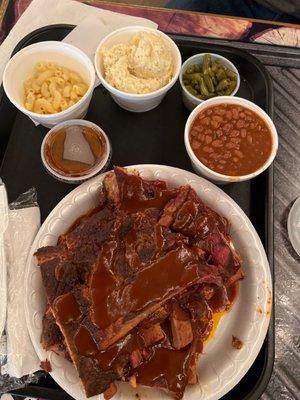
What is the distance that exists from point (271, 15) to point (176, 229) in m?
1.99

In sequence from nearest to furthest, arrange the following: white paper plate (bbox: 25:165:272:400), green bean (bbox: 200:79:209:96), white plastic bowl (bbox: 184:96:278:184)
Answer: white paper plate (bbox: 25:165:272:400) < white plastic bowl (bbox: 184:96:278:184) < green bean (bbox: 200:79:209:96)

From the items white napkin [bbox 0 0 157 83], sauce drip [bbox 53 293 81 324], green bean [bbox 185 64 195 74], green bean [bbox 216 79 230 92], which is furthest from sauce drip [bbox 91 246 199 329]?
Answer: white napkin [bbox 0 0 157 83]

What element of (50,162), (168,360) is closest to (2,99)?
(50,162)

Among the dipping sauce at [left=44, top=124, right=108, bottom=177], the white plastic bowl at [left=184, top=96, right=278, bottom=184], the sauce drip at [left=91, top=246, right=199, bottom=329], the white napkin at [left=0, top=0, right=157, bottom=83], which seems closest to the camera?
the sauce drip at [left=91, top=246, right=199, bottom=329]

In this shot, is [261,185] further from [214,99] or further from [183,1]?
[183,1]

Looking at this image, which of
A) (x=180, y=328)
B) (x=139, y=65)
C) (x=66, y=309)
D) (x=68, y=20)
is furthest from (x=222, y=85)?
(x=66, y=309)

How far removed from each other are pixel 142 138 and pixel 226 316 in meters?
1.15

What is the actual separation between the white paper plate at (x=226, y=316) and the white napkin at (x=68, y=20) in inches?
43.0

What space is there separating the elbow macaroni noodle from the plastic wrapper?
1.91 ft

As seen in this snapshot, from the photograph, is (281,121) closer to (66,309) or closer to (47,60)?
(47,60)

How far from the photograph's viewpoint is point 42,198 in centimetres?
238

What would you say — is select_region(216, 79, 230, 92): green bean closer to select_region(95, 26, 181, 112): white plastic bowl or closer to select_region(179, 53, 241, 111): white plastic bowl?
select_region(179, 53, 241, 111): white plastic bowl

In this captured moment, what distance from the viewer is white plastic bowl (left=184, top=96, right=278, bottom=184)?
2.17m

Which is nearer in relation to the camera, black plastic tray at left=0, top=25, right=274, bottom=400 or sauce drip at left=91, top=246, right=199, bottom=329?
sauce drip at left=91, top=246, right=199, bottom=329
